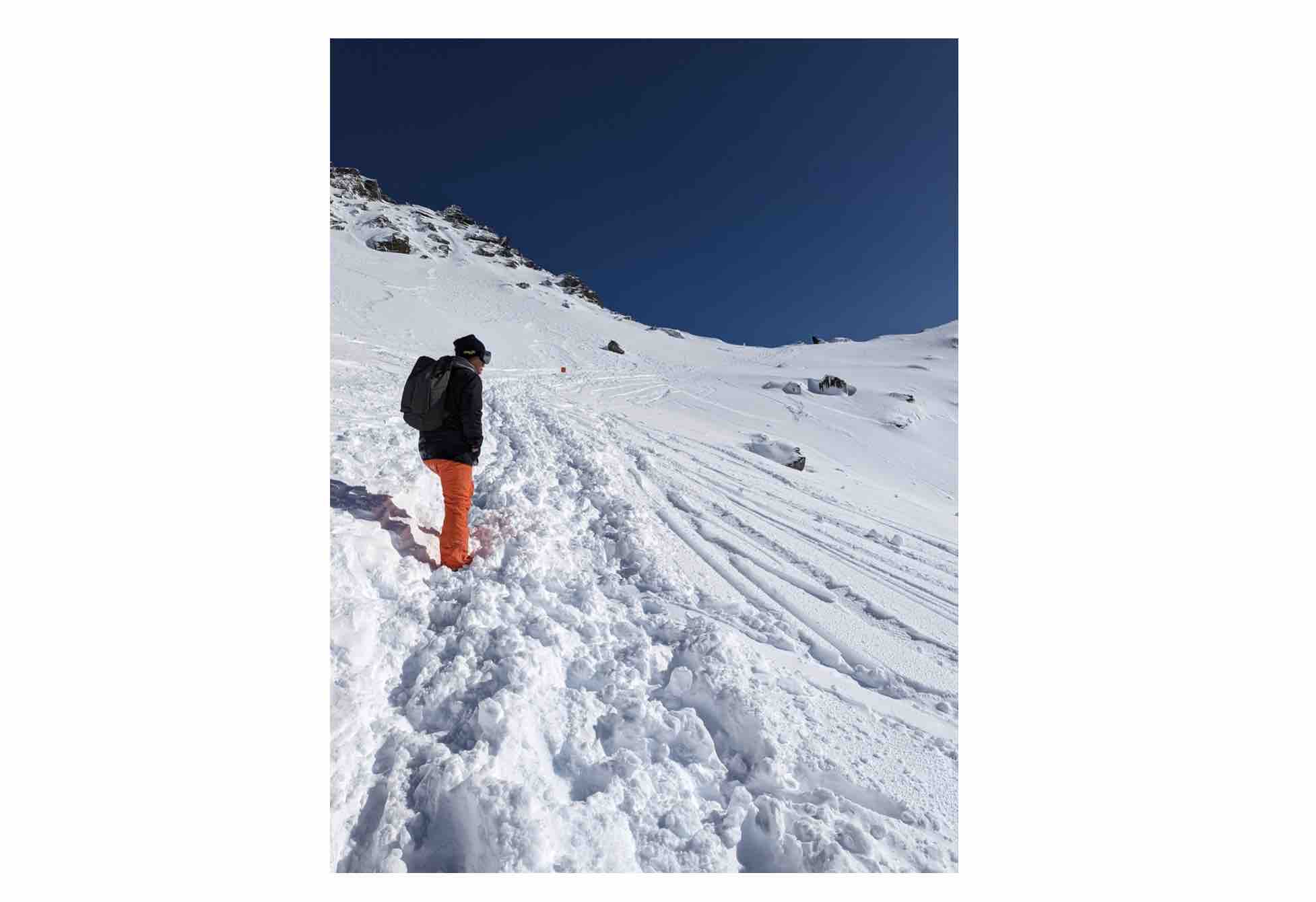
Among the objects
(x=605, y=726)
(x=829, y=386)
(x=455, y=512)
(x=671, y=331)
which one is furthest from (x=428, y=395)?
(x=671, y=331)

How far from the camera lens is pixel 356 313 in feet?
63.4

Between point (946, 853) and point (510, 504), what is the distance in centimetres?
308

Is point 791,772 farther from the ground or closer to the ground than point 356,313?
closer to the ground

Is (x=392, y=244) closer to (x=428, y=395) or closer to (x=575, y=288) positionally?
(x=575, y=288)

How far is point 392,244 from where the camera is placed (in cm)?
4375

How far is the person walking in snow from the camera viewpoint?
3.00m

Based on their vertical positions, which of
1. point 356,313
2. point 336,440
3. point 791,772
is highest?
point 356,313

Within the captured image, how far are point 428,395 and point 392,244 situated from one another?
48.0 m

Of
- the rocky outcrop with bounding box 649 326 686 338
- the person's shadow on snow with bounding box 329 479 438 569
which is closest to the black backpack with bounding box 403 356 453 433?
the person's shadow on snow with bounding box 329 479 438 569

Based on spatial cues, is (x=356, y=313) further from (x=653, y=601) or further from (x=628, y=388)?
(x=653, y=601)
